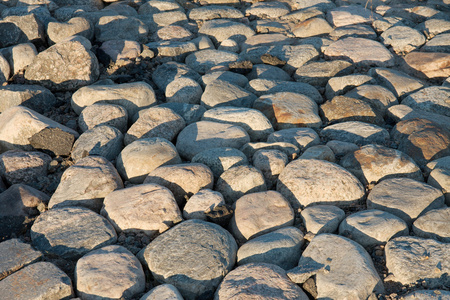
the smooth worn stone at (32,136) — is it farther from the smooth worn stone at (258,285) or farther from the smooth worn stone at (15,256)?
the smooth worn stone at (258,285)

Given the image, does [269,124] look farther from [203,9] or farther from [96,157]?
[203,9]

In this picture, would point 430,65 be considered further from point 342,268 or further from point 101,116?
point 101,116

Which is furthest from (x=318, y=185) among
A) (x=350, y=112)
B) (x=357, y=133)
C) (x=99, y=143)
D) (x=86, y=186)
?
(x=99, y=143)

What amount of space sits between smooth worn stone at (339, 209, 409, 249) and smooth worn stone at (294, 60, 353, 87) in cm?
286

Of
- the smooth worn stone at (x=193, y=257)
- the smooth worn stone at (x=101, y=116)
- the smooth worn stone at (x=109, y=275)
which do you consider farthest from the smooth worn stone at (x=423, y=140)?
the smooth worn stone at (x=101, y=116)

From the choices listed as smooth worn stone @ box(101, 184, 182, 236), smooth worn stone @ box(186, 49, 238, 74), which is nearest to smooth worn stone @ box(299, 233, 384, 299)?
smooth worn stone @ box(101, 184, 182, 236)

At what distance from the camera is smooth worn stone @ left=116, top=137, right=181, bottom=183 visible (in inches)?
154

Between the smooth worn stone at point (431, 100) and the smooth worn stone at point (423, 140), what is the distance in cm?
67

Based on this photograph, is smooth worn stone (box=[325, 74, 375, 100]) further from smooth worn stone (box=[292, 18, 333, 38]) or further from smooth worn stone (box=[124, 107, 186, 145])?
smooth worn stone (box=[124, 107, 186, 145])

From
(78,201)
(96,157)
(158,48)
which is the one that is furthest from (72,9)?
(78,201)

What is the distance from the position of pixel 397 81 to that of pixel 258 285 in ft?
12.6

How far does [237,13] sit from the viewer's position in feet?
25.2

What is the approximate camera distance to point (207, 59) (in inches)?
243

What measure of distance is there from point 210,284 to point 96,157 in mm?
1731
